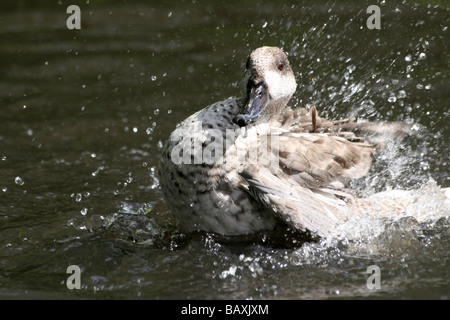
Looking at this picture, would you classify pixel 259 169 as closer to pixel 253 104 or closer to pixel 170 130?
pixel 253 104

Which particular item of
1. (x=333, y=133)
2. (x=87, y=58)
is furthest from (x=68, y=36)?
(x=333, y=133)

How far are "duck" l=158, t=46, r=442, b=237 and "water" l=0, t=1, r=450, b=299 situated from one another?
7.1 inches

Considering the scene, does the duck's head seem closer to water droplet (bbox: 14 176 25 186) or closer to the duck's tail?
the duck's tail

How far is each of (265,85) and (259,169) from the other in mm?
641

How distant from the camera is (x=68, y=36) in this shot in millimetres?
8195

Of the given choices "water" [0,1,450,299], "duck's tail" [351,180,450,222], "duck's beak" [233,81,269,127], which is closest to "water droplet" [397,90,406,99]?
"water" [0,1,450,299]

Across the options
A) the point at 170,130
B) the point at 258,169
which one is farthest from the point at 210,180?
the point at 170,130

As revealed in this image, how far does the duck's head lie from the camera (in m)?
4.20

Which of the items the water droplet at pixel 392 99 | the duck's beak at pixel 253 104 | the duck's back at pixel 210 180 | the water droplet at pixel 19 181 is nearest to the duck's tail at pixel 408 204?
the duck's back at pixel 210 180

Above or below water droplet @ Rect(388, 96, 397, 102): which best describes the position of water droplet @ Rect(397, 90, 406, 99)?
above

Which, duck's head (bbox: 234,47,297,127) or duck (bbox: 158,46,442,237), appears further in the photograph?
duck's head (bbox: 234,47,297,127)
